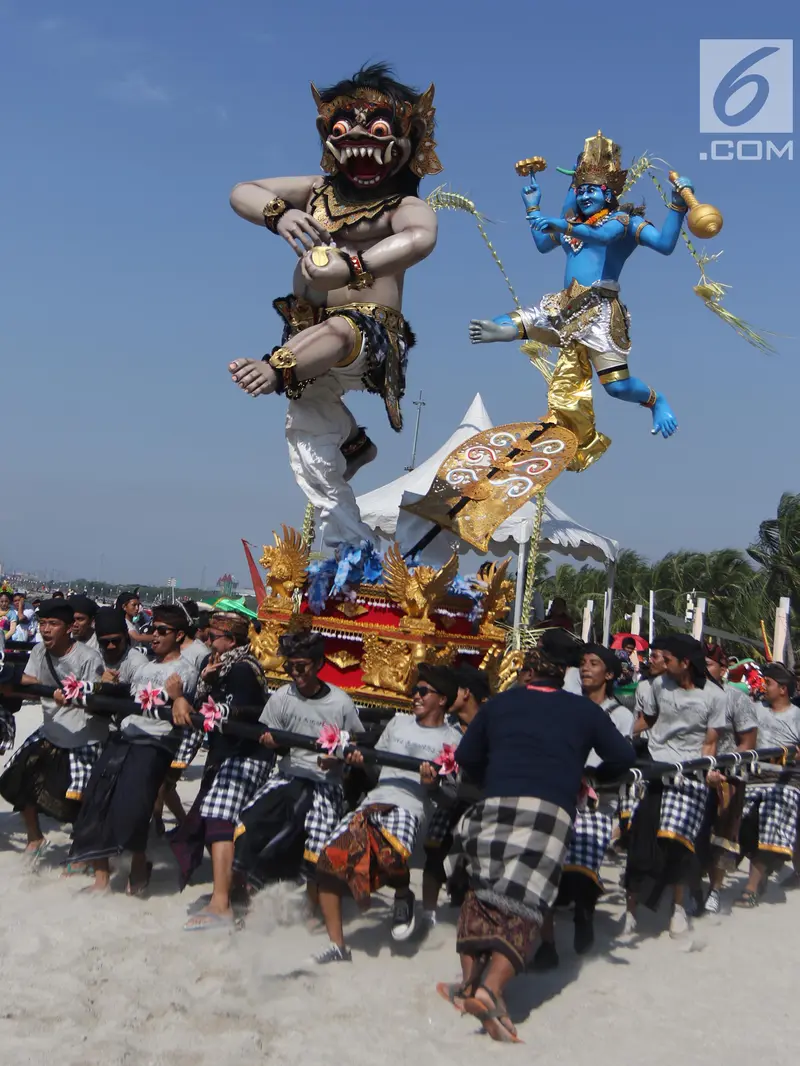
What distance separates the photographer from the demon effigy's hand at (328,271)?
601cm

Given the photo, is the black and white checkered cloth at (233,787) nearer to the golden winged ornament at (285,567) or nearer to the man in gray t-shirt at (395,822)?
the man in gray t-shirt at (395,822)

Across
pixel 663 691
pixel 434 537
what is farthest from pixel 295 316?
pixel 663 691

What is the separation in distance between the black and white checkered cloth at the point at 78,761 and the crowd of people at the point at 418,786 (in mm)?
10

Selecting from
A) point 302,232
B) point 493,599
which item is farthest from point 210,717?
point 302,232

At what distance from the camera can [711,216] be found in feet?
26.1

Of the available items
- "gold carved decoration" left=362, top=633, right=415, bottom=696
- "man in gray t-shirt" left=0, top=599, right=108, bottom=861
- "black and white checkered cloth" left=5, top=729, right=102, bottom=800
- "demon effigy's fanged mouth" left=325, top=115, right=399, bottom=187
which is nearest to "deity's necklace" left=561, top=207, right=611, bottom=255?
"demon effigy's fanged mouth" left=325, top=115, right=399, bottom=187

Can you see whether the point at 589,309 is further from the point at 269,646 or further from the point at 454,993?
the point at 454,993

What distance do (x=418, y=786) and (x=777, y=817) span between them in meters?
2.76

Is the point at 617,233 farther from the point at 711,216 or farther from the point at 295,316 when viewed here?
the point at 295,316

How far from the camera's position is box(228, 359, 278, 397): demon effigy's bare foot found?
610cm

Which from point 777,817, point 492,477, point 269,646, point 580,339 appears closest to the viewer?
point 777,817

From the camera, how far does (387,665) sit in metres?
6.54

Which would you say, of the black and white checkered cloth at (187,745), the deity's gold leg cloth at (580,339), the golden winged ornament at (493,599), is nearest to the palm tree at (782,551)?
the deity's gold leg cloth at (580,339)

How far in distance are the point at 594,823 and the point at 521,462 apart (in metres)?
3.27
